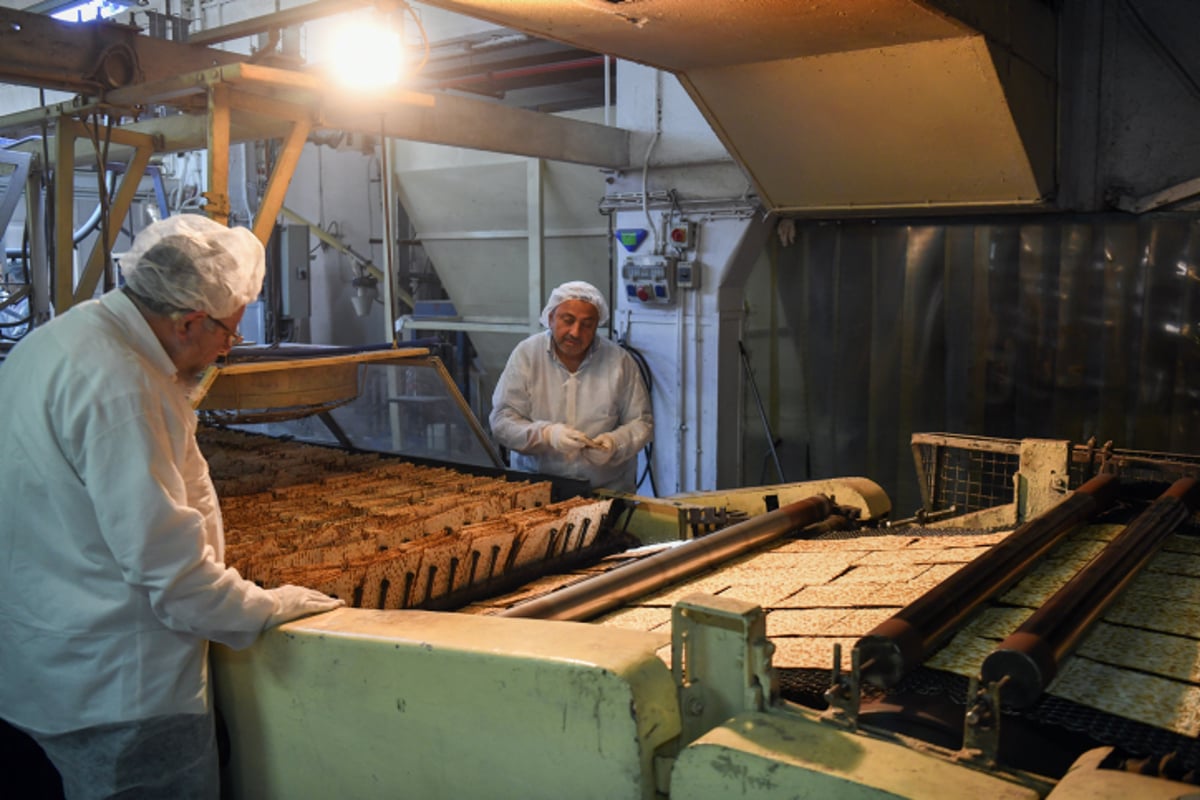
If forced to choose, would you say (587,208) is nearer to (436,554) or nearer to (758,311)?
(758,311)

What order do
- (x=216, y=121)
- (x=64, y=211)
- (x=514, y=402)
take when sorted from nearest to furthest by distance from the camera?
(x=216, y=121)
(x=64, y=211)
(x=514, y=402)

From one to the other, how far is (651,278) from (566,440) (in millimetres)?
1880

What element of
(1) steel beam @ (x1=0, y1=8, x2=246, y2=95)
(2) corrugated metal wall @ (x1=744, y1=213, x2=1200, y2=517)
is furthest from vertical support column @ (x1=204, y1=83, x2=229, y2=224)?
(2) corrugated metal wall @ (x1=744, y1=213, x2=1200, y2=517)

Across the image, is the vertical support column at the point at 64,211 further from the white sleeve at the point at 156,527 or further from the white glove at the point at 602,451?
the white glove at the point at 602,451

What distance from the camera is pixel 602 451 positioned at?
3.72 meters

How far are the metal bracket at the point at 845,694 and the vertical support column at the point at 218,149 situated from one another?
6.02ft

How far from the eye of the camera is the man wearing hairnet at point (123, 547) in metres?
1.61

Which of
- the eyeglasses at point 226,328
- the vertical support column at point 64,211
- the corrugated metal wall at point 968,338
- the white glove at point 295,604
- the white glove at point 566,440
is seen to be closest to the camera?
the white glove at point 295,604

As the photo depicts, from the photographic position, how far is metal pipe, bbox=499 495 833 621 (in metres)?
1.89

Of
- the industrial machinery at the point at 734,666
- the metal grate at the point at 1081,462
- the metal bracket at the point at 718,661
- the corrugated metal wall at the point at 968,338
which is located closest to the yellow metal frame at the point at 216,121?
the industrial machinery at the point at 734,666

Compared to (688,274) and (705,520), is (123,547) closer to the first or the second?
(705,520)

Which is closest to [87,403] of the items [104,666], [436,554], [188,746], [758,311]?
[104,666]

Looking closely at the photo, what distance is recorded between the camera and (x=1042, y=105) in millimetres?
3672

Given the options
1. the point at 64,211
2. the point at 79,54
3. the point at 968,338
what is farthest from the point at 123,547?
the point at 968,338
